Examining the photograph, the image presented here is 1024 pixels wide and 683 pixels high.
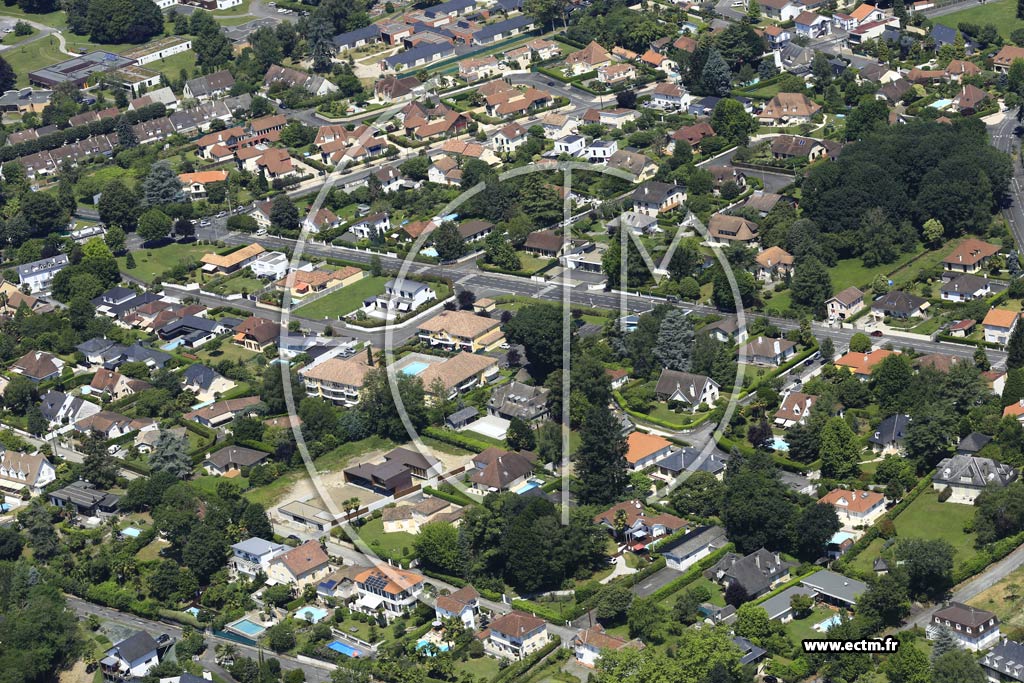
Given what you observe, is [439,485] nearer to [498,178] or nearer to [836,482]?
[836,482]

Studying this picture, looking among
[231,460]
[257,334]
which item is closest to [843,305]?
[257,334]

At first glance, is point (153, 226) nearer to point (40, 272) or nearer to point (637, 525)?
point (40, 272)

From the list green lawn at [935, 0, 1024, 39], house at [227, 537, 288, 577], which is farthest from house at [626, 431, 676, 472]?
green lawn at [935, 0, 1024, 39]

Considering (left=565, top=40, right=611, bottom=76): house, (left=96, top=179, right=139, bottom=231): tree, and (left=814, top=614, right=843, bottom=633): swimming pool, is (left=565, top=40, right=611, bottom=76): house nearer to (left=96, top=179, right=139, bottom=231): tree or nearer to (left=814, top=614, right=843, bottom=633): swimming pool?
(left=96, top=179, right=139, bottom=231): tree

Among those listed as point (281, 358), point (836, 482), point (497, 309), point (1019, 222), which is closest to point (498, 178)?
point (497, 309)

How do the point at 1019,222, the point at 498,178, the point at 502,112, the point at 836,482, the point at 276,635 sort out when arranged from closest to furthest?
1. the point at 276,635
2. the point at 836,482
3. the point at 1019,222
4. the point at 498,178
5. the point at 502,112

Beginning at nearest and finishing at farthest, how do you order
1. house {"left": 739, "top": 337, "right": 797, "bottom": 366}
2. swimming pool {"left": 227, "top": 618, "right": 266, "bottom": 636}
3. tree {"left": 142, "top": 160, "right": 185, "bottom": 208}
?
1. swimming pool {"left": 227, "top": 618, "right": 266, "bottom": 636}
2. house {"left": 739, "top": 337, "right": 797, "bottom": 366}
3. tree {"left": 142, "top": 160, "right": 185, "bottom": 208}
